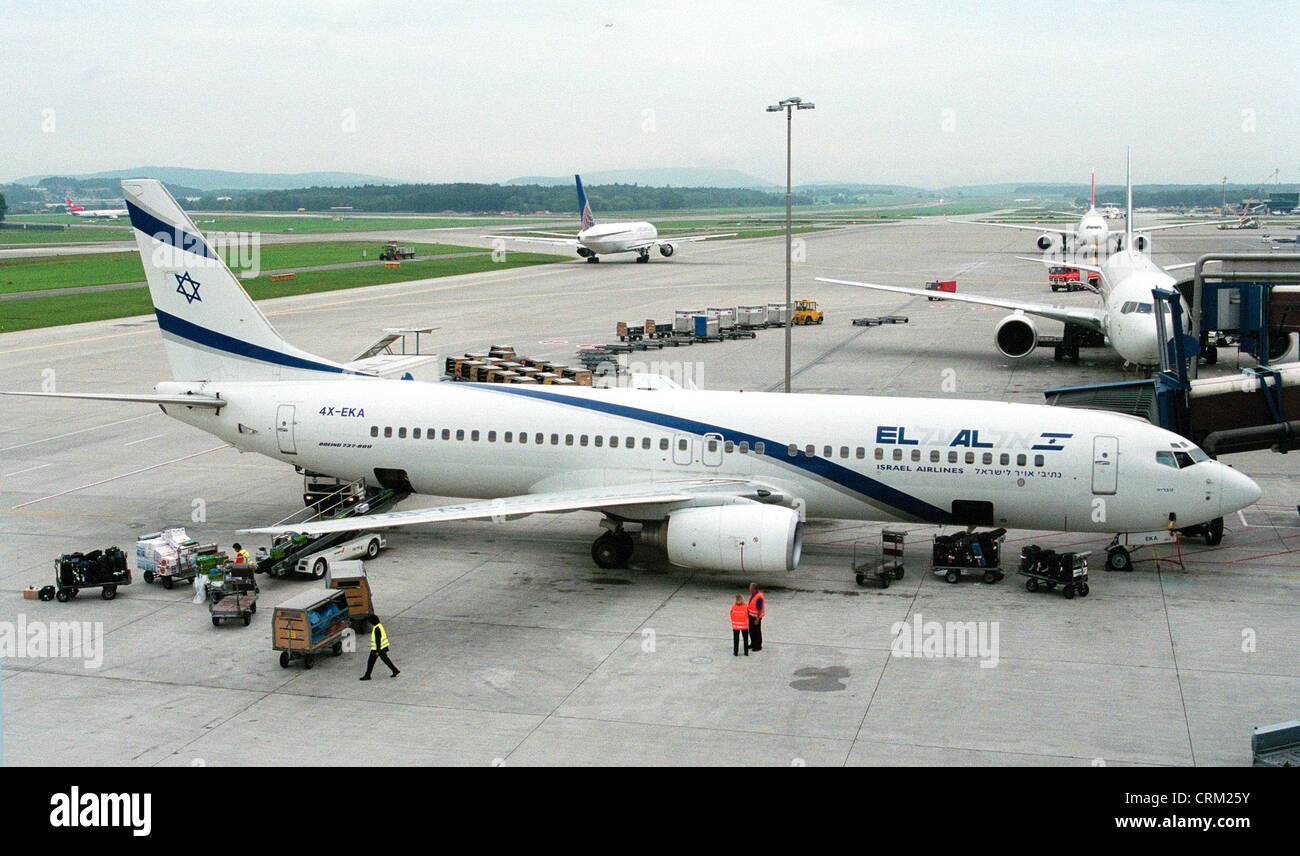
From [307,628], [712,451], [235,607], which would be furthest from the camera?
[712,451]

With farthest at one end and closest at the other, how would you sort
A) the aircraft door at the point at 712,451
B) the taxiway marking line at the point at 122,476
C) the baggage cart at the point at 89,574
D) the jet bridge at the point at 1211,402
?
the taxiway marking line at the point at 122,476 → the jet bridge at the point at 1211,402 → the aircraft door at the point at 712,451 → the baggage cart at the point at 89,574

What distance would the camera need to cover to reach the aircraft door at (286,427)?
31.1m

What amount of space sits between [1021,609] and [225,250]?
131 meters

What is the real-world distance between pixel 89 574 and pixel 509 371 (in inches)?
916

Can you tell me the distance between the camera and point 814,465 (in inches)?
1110

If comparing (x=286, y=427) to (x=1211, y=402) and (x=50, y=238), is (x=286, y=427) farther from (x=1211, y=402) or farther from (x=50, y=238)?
(x=50, y=238)

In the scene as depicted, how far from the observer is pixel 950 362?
193 feet

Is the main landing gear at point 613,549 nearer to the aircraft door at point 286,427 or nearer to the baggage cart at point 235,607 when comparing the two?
the baggage cart at point 235,607

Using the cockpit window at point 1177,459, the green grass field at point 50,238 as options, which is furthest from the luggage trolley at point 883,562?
the green grass field at point 50,238

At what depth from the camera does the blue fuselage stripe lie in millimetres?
27891

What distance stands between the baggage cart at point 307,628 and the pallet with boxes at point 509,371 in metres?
21.5

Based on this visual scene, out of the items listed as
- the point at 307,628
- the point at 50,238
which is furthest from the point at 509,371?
the point at 50,238
